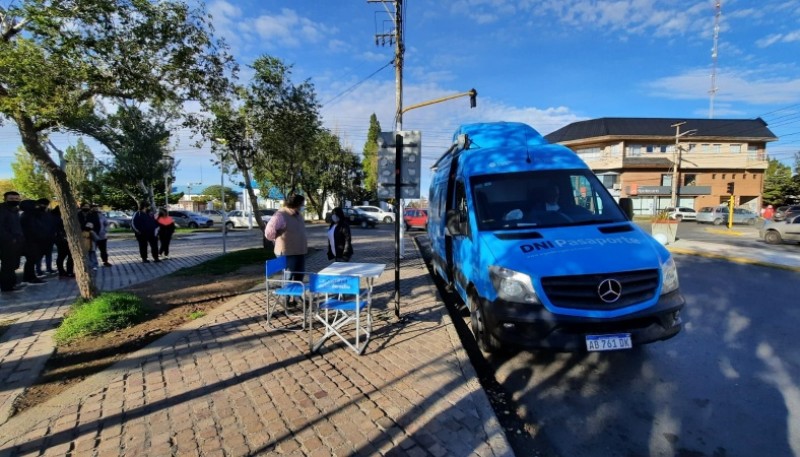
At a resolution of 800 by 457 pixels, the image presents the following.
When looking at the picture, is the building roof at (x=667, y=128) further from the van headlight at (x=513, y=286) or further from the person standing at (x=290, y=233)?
the van headlight at (x=513, y=286)

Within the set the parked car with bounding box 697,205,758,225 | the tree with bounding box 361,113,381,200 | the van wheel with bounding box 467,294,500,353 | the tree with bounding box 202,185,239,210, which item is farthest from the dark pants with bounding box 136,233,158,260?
the tree with bounding box 202,185,239,210

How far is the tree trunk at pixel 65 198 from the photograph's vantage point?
5102 mm

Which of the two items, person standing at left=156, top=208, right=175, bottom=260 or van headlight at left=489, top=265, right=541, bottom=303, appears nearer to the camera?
van headlight at left=489, top=265, right=541, bottom=303

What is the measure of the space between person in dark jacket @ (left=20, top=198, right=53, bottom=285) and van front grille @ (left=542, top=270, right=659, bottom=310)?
405 inches

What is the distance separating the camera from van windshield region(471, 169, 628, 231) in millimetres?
4719

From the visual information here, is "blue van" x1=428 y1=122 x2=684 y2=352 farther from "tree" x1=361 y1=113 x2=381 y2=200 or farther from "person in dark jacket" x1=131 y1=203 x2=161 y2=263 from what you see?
"tree" x1=361 y1=113 x2=381 y2=200

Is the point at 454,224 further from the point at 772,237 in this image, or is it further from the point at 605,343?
the point at 772,237

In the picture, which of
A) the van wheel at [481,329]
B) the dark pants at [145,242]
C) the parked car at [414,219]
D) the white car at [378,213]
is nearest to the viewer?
the van wheel at [481,329]

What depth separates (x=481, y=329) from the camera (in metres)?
4.57

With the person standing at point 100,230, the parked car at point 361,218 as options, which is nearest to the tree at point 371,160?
the parked car at point 361,218

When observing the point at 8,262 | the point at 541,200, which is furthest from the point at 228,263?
the point at 541,200

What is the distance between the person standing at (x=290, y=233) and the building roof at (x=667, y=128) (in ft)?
162

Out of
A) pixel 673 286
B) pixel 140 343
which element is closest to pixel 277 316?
pixel 140 343

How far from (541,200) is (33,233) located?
10131 millimetres
